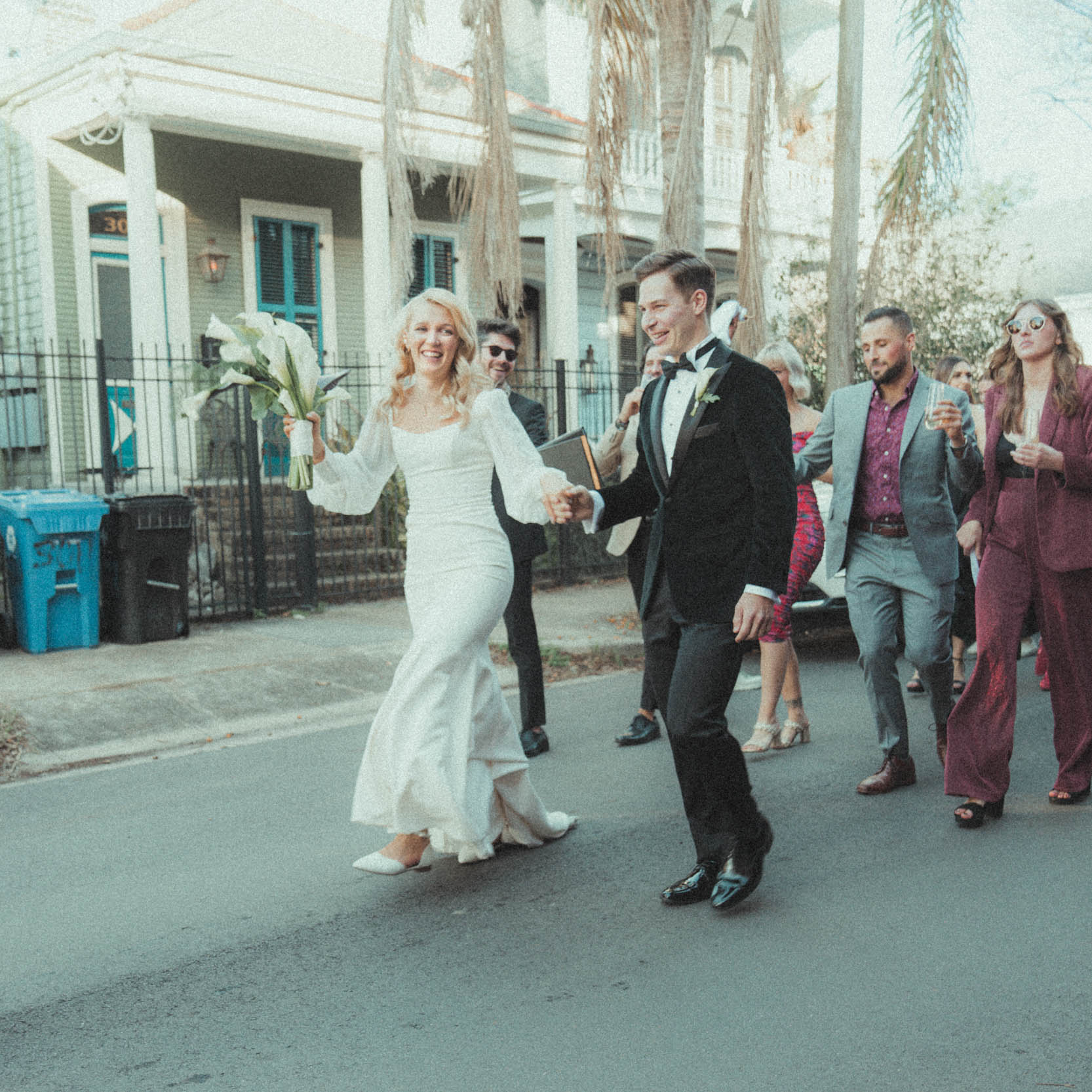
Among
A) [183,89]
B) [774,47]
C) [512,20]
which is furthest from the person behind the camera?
[512,20]

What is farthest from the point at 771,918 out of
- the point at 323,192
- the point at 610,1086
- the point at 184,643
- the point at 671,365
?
the point at 323,192

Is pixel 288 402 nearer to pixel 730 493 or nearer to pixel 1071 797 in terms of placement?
pixel 730 493

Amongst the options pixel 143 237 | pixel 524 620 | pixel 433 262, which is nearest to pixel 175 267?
pixel 143 237

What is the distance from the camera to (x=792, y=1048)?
2.92 meters

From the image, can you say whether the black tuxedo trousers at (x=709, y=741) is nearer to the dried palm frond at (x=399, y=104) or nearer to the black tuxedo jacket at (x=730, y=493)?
the black tuxedo jacket at (x=730, y=493)

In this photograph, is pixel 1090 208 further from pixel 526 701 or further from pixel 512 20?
pixel 526 701

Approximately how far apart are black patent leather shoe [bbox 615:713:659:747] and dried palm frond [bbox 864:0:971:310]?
20.5ft

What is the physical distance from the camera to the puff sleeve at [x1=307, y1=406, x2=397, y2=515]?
431 centimetres

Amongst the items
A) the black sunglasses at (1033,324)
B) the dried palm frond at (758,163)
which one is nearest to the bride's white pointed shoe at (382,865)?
the black sunglasses at (1033,324)

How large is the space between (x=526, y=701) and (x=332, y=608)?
5181mm

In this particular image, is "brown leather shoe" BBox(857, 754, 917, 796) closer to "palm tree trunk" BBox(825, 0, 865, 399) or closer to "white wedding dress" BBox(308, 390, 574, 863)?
"white wedding dress" BBox(308, 390, 574, 863)

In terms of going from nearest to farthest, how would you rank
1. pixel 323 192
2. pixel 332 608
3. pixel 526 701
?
1. pixel 526 701
2. pixel 332 608
3. pixel 323 192

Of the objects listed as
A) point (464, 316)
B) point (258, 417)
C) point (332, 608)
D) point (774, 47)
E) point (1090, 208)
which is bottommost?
point (332, 608)

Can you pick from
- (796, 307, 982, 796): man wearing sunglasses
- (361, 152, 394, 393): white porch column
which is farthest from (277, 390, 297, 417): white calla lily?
(361, 152, 394, 393): white porch column
